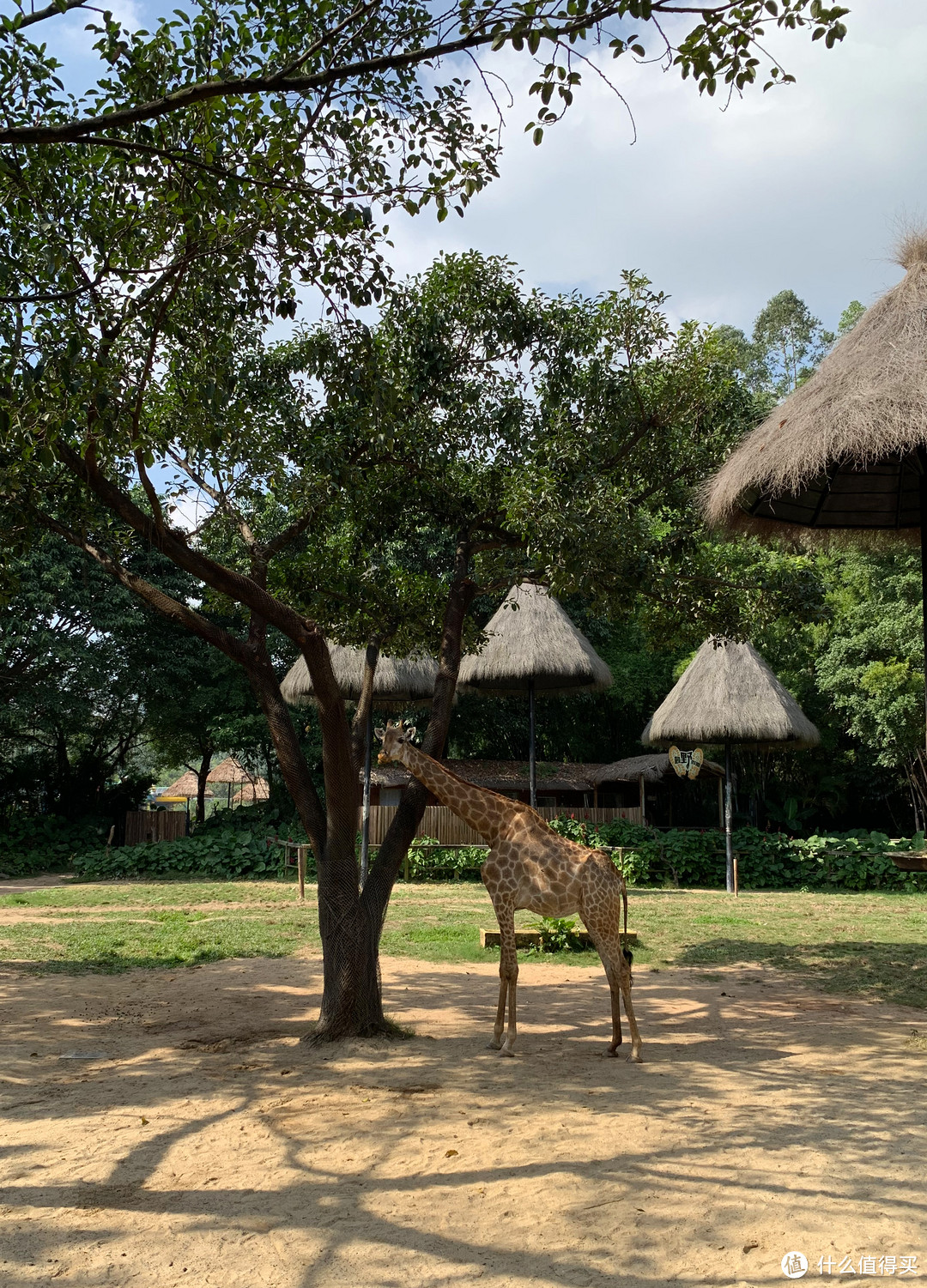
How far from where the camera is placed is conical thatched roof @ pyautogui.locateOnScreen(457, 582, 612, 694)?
59.6 feet

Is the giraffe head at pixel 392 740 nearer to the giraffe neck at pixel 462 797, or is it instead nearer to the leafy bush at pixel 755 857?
the giraffe neck at pixel 462 797

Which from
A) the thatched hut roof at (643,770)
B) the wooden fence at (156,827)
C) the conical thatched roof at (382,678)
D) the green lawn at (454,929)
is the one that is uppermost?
the conical thatched roof at (382,678)

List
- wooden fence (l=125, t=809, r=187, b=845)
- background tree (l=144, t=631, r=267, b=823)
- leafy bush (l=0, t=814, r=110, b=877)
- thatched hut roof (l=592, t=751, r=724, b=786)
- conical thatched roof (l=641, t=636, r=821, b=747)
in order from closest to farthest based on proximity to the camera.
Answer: conical thatched roof (l=641, t=636, r=821, b=747), leafy bush (l=0, t=814, r=110, b=877), thatched hut roof (l=592, t=751, r=724, b=786), background tree (l=144, t=631, r=267, b=823), wooden fence (l=125, t=809, r=187, b=845)

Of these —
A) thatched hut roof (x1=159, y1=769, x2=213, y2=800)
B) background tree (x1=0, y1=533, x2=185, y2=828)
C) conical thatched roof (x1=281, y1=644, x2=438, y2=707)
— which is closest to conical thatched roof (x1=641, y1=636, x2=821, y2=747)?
conical thatched roof (x1=281, y1=644, x2=438, y2=707)

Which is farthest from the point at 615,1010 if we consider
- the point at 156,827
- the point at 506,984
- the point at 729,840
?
the point at 156,827

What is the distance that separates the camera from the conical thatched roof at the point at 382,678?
1861cm

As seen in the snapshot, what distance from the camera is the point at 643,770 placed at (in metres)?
21.2

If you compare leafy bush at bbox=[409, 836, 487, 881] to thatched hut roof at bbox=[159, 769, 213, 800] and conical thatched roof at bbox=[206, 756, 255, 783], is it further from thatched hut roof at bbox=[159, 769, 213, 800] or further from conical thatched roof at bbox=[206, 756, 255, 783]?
thatched hut roof at bbox=[159, 769, 213, 800]

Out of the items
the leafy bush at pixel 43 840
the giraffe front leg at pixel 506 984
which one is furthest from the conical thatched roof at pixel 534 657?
the giraffe front leg at pixel 506 984

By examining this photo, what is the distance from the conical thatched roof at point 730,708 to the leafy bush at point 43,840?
41.3 feet

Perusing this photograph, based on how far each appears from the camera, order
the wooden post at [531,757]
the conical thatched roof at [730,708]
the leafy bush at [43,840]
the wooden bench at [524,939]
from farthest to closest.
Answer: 1. the leafy bush at [43,840]
2. the conical thatched roof at [730,708]
3. the wooden post at [531,757]
4. the wooden bench at [524,939]

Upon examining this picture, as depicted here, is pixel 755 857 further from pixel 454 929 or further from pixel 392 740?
pixel 392 740

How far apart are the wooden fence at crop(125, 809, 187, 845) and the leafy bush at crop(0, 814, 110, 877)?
0.63 metres

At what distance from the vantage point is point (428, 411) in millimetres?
8570
